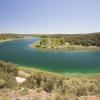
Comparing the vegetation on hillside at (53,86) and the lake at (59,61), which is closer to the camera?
the vegetation on hillside at (53,86)

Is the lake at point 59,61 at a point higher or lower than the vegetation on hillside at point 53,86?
lower

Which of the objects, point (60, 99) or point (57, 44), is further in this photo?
point (57, 44)

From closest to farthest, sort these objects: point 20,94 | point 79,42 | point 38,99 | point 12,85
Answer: point 38,99, point 20,94, point 12,85, point 79,42

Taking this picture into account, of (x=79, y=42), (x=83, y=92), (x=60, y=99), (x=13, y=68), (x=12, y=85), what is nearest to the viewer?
(x=60, y=99)

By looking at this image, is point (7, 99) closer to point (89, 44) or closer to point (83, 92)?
point (83, 92)

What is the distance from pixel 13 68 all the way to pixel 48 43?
56.2m

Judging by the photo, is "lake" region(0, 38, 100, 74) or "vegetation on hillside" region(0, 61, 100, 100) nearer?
"vegetation on hillside" region(0, 61, 100, 100)

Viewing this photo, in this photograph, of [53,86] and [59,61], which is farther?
[59,61]

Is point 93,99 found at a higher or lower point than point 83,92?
higher

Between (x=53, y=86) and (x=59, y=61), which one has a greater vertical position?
(x=53, y=86)

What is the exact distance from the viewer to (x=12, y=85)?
10242mm

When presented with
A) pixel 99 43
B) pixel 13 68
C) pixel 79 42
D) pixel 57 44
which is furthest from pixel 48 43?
pixel 13 68

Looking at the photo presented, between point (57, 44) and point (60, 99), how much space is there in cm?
6908

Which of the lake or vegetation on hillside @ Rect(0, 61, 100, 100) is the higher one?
vegetation on hillside @ Rect(0, 61, 100, 100)
